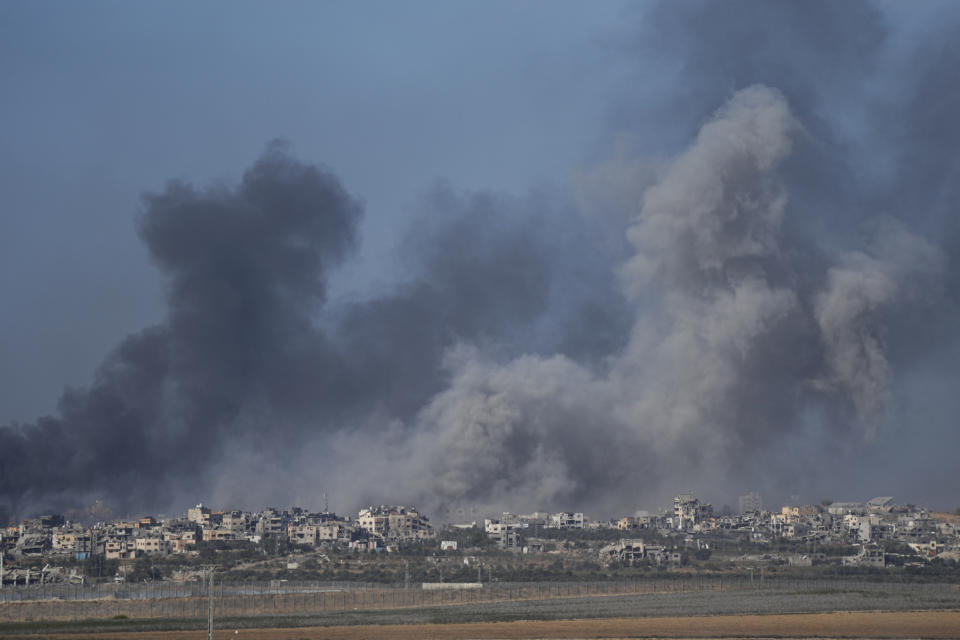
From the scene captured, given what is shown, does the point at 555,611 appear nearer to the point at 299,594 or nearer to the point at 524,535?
the point at 299,594

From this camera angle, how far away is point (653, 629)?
6600 centimetres

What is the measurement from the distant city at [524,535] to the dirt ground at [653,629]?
45.5 m

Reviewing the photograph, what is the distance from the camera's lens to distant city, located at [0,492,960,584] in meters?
124

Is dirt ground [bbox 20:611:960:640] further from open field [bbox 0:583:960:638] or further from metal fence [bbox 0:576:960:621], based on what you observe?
metal fence [bbox 0:576:960:621]

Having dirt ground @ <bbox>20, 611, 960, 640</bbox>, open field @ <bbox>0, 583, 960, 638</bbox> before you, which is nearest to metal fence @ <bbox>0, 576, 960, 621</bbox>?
open field @ <bbox>0, 583, 960, 638</bbox>

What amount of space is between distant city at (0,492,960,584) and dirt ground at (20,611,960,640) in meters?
45.5

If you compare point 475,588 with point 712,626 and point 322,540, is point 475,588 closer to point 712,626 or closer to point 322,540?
point 712,626

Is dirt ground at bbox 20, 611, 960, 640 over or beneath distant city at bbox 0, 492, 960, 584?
beneath

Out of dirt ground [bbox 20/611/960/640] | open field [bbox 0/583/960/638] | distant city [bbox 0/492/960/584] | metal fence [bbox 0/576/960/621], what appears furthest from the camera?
distant city [bbox 0/492/960/584]

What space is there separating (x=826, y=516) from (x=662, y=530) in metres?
23.3

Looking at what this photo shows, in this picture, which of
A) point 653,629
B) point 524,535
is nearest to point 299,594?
point 653,629

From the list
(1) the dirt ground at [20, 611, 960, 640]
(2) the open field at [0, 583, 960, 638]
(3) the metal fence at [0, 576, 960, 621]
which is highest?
(3) the metal fence at [0, 576, 960, 621]

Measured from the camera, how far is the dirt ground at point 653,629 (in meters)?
62.6

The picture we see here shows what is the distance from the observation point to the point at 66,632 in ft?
228
